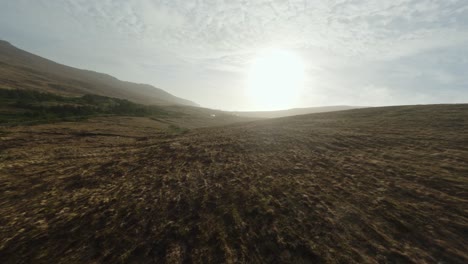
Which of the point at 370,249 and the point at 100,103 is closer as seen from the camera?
the point at 370,249

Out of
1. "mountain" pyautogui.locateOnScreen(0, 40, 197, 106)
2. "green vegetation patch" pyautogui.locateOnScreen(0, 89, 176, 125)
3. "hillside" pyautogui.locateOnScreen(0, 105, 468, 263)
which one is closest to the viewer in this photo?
"hillside" pyautogui.locateOnScreen(0, 105, 468, 263)

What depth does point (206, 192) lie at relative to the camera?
10.5 meters

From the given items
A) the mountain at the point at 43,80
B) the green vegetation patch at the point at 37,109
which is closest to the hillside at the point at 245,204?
the green vegetation patch at the point at 37,109

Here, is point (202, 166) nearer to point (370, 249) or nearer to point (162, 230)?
point (162, 230)

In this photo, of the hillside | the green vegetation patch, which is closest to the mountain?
the green vegetation patch

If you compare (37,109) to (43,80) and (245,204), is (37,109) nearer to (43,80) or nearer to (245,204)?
(245,204)

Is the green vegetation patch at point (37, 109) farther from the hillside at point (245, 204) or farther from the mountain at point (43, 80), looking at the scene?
the hillside at point (245, 204)

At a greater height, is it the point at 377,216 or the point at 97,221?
the point at 377,216

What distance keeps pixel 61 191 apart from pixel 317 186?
11.8m

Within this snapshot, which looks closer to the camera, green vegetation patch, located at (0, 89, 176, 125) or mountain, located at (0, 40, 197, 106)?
green vegetation patch, located at (0, 89, 176, 125)

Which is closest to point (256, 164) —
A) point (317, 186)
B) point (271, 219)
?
point (317, 186)

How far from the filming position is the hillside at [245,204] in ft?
21.5

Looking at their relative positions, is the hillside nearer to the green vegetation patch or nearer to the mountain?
the green vegetation patch

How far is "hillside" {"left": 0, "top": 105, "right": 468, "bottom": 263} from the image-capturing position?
21.5 ft
